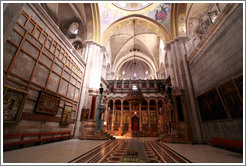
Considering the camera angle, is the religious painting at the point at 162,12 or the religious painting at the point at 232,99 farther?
the religious painting at the point at 162,12

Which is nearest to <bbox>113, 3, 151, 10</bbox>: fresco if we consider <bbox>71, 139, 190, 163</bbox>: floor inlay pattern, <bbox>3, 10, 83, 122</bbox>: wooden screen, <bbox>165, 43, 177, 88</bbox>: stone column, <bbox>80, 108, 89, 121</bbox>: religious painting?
<bbox>165, 43, 177, 88</bbox>: stone column

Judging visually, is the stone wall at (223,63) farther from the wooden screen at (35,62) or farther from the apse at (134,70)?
the apse at (134,70)

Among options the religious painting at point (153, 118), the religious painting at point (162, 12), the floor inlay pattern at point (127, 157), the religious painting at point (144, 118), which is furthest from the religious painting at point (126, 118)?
the religious painting at point (162, 12)

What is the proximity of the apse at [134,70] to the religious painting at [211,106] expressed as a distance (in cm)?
1744

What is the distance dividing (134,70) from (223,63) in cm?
2016

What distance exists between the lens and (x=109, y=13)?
1123 cm

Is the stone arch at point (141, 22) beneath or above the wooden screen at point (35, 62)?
above

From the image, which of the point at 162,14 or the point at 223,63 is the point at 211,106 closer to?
the point at 223,63

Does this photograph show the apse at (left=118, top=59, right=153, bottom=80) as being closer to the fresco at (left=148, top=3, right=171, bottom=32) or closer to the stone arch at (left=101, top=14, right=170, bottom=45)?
the stone arch at (left=101, top=14, right=170, bottom=45)

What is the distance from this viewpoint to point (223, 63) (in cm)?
474

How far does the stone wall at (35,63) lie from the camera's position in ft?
12.1

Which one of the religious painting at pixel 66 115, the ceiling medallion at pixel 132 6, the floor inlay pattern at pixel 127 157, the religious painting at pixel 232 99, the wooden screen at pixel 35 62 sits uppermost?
the ceiling medallion at pixel 132 6

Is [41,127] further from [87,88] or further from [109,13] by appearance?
[109,13]

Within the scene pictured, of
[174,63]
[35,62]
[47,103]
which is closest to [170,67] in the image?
[174,63]
